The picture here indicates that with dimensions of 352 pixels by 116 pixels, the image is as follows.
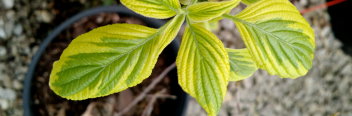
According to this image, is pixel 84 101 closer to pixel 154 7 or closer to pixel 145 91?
pixel 145 91

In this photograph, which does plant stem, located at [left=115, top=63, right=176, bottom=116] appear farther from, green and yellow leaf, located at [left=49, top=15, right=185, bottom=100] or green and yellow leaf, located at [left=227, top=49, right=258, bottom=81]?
green and yellow leaf, located at [left=49, top=15, right=185, bottom=100]

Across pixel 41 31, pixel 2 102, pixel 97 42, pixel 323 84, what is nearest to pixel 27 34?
pixel 41 31

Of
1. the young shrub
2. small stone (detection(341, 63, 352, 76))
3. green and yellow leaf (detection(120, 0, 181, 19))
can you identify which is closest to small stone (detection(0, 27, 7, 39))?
the young shrub

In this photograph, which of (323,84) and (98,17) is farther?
(323,84)

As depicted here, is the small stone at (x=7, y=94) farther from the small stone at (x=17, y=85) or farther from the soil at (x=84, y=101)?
the soil at (x=84, y=101)

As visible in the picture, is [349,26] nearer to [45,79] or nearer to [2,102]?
[45,79]

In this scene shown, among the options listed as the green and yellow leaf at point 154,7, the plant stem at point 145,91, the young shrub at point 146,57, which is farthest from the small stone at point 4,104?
the green and yellow leaf at point 154,7
